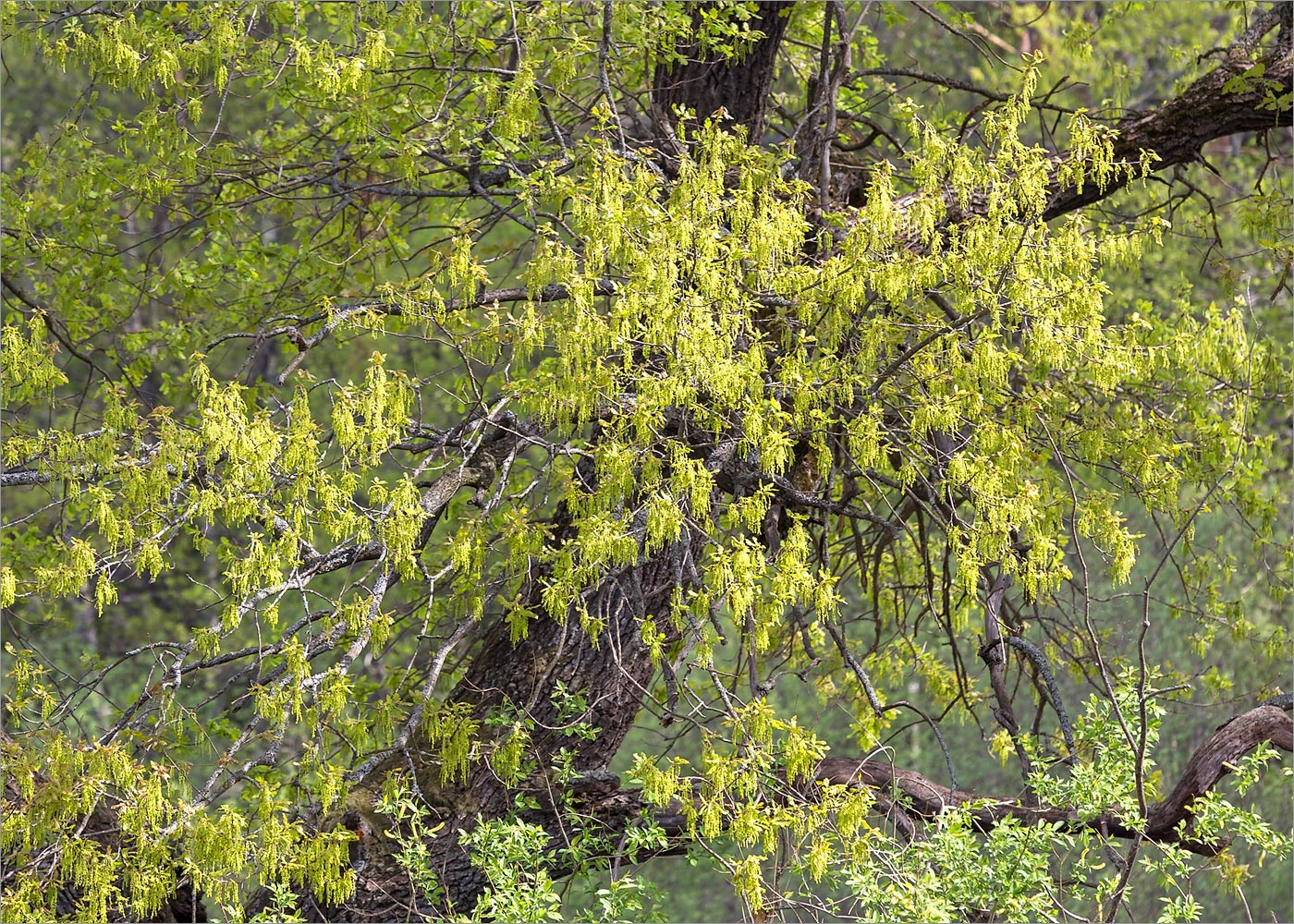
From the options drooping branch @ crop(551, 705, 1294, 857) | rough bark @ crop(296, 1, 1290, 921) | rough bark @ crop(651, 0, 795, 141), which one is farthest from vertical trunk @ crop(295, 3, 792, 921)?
drooping branch @ crop(551, 705, 1294, 857)

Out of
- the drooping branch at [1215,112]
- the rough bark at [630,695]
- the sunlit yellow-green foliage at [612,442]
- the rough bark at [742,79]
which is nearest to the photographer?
the sunlit yellow-green foliage at [612,442]

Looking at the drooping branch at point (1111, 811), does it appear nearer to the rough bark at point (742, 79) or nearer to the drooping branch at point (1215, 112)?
the drooping branch at point (1215, 112)

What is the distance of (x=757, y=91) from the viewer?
520 cm

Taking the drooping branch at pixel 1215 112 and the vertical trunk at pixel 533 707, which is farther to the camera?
the drooping branch at pixel 1215 112

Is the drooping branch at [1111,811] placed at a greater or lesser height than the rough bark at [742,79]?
lesser

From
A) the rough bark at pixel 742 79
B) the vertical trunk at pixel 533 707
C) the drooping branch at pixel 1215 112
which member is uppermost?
the drooping branch at pixel 1215 112

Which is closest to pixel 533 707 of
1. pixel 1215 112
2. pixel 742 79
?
pixel 742 79

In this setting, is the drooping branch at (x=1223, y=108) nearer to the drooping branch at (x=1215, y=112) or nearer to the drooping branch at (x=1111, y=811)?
the drooping branch at (x=1215, y=112)

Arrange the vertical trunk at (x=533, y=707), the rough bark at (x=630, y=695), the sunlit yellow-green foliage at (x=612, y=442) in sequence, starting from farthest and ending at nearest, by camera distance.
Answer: the vertical trunk at (x=533, y=707)
the rough bark at (x=630, y=695)
the sunlit yellow-green foliage at (x=612, y=442)

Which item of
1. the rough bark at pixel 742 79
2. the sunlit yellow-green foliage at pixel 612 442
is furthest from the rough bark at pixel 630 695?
the sunlit yellow-green foliage at pixel 612 442

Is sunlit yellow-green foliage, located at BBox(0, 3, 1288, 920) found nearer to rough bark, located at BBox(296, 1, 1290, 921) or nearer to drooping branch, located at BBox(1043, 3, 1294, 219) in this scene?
rough bark, located at BBox(296, 1, 1290, 921)

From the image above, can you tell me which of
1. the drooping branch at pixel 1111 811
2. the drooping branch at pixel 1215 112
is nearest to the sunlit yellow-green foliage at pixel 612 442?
the drooping branch at pixel 1111 811

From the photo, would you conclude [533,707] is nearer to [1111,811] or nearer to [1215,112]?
[1111,811]

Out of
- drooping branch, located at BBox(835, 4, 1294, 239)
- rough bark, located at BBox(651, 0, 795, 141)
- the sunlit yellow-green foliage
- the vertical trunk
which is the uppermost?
drooping branch, located at BBox(835, 4, 1294, 239)
